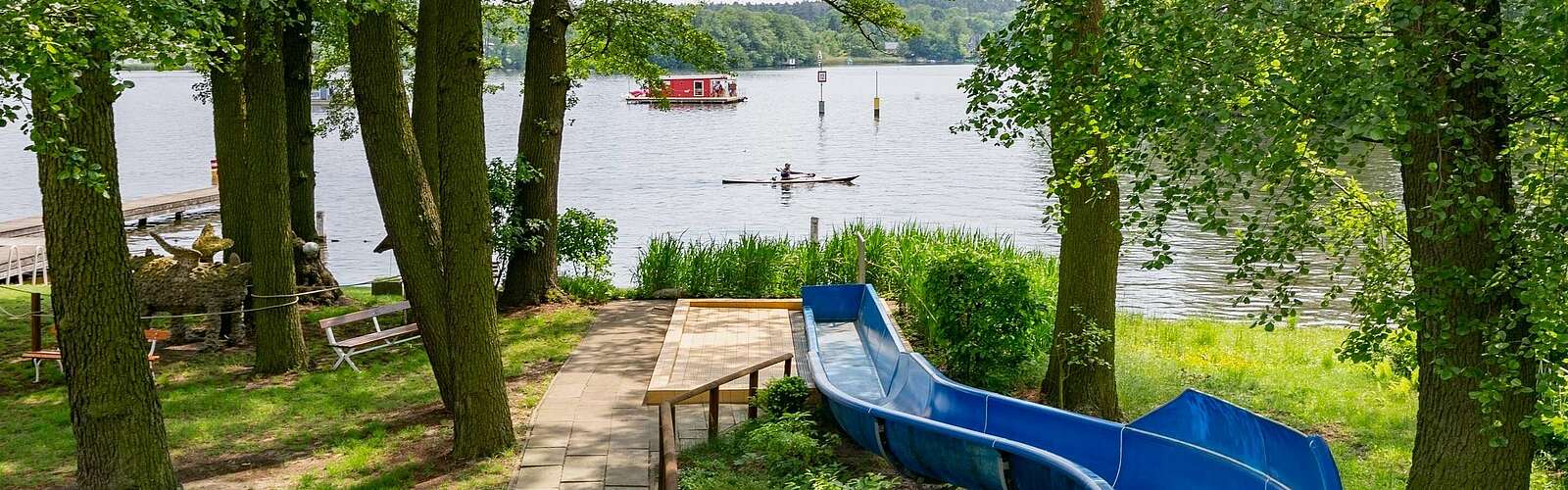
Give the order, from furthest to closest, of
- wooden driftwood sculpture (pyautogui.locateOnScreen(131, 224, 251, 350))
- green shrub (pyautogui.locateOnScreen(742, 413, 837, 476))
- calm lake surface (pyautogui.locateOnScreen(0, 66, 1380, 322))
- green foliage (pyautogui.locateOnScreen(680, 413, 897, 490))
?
calm lake surface (pyautogui.locateOnScreen(0, 66, 1380, 322)), wooden driftwood sculpture (pyautogui.locateOnScreen(131, 224, 251, 350)), green shrub (pyautogui.locateOnScreen(742, 413, 837, 476)), green foliage (pyautogui.locateOnScreen(680, 413, 897, 490))

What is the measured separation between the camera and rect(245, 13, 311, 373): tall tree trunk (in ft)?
34.0

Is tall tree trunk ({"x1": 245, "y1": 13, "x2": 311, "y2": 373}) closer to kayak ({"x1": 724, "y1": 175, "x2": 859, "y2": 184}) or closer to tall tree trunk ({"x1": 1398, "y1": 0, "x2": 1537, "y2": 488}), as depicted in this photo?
tall tree trunk ({"x1": 1398, "y1": 0, "x2": 1537, "y2": 488})

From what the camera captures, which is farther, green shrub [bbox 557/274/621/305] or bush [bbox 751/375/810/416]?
green shrub [bbox 557/274/621/305]

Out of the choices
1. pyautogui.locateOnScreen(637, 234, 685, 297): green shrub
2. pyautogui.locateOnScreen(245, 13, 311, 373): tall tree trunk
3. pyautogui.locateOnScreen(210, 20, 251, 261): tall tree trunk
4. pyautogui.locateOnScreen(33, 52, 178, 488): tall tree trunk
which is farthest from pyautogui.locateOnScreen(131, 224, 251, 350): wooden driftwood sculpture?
pyautogui.locateOnScreen(33, 52, 178, 488): tall tree trunk

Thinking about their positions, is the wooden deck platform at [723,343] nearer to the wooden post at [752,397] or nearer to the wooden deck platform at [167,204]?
the wooden post at [752,397]

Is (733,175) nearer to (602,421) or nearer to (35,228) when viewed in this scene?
(35,228)

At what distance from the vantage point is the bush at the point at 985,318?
9.39m

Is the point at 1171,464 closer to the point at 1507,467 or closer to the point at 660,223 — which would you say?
the point at 1507,467

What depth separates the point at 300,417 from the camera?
9.33m

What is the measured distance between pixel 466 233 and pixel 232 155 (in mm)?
5269

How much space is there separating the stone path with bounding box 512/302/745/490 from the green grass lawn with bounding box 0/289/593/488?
24 cm

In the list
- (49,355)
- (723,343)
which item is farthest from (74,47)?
(723,343)

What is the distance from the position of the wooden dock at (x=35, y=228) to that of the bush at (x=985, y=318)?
8.34 m

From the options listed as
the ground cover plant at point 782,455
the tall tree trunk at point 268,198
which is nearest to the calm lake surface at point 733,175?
the ground cover plant at point 782,455
